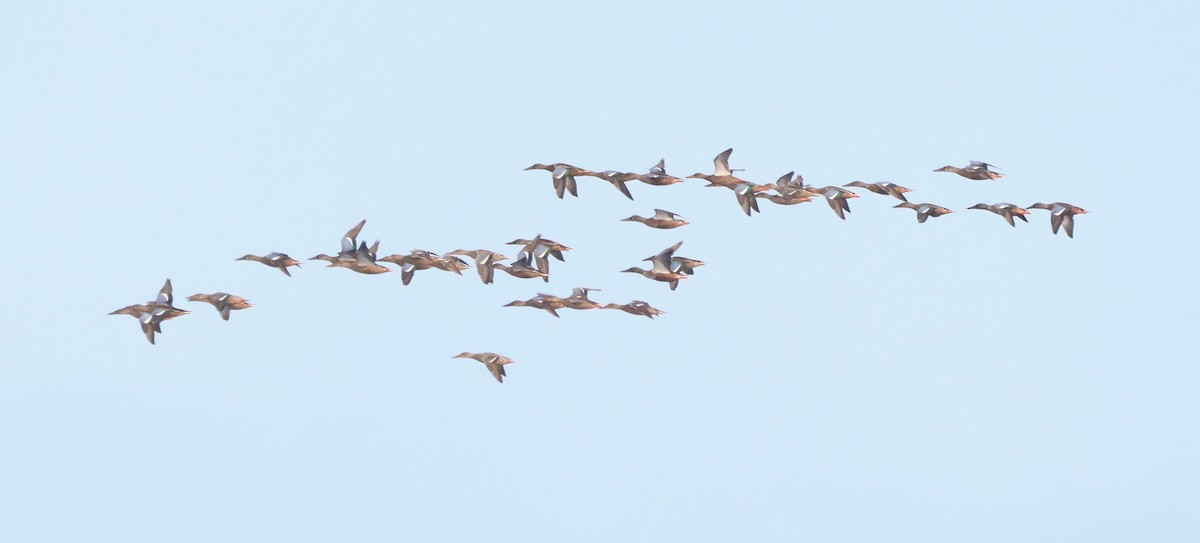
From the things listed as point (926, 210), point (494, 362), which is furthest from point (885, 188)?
point (494, 362)

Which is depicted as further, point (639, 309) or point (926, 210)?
point (926, 210)

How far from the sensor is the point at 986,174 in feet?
195

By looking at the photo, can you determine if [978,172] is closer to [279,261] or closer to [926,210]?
[926,210]

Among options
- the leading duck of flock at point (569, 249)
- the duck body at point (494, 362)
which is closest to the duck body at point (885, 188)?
the leading duck of flock at point (569, 249)

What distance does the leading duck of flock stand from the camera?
5675 cm

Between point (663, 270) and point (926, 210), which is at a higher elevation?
point (926, 210)

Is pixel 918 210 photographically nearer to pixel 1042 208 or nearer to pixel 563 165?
pixel 1042 208

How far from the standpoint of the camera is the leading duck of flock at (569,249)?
186 feet

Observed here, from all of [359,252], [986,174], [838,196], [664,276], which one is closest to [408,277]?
[359,252]

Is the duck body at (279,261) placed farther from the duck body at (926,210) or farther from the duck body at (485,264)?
the duck body at (926,210)

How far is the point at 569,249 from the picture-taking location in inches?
2286

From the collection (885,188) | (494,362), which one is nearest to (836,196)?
(885,188)

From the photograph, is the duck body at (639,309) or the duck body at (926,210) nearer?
the duck body at (639,309)

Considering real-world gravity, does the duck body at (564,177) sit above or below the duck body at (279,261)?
above
